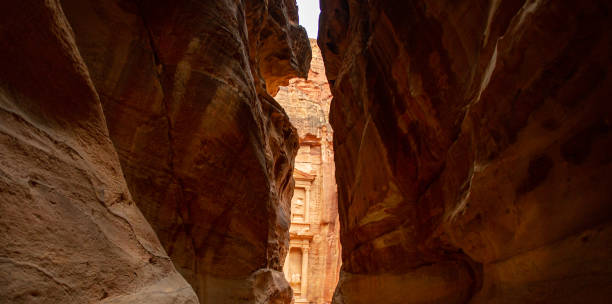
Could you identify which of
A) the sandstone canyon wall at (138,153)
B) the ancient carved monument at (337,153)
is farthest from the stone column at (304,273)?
the ancient carved monument at (337,153)

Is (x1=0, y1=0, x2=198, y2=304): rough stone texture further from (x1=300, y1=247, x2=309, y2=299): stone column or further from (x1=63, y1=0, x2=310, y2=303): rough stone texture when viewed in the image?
(x1=300, y1=247, x2=309, y2=299): stone column

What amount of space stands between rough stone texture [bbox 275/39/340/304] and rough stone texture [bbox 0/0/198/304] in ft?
82.1

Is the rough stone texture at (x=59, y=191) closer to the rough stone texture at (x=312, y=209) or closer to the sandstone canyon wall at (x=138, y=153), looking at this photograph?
the sandstone canyon wall at (x=138, y=153)

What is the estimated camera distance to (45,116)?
2.77m

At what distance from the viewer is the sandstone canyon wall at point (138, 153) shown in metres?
2.38

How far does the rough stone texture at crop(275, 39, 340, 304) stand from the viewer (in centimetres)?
2714

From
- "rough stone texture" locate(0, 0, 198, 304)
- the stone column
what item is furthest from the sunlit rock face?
the stone column

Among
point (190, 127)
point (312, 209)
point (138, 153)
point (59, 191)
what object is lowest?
point (59, 191)

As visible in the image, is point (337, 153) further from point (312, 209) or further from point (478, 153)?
point (312, 209)

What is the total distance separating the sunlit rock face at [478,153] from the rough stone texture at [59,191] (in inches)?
123

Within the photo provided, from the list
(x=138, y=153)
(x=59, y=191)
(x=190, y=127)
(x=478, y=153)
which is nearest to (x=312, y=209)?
(x=190, y=127)

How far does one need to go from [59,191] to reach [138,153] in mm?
3604

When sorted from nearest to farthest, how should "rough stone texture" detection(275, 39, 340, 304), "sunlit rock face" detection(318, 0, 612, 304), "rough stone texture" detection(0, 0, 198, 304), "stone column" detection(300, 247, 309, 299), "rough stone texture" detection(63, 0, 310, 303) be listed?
"rough stone texture" detection(0, 0, 198, 304) < "sunlit rock face" detection(318, 0, 612, 304) < "rough stone texture" detection(63, 0, 310, 303) < "stone column" detection(300, 247, 309, 299) < "rough stone texture" detection(275, 39, 340, 304)

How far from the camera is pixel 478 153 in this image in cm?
432
